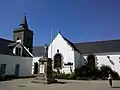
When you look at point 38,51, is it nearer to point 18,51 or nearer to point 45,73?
point 18,51

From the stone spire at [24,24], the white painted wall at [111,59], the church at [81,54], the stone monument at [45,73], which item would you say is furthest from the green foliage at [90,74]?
the stone spire at [24,24]

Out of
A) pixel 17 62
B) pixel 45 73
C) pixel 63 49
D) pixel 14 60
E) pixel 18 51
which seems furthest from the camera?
pixel 18 51

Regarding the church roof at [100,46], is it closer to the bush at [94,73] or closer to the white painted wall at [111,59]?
the white painted wall at [111,59]

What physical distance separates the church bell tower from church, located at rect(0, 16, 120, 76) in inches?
282

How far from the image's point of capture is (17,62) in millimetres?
29328

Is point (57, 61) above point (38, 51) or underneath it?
underneath

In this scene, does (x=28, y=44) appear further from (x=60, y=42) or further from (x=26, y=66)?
(x=60, y=42)

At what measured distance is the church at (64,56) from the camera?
28.0 meters

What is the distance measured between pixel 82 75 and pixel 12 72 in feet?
39.1

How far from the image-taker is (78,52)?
30.1 meters

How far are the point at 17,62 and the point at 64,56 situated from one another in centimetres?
835

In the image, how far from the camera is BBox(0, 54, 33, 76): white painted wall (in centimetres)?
2710

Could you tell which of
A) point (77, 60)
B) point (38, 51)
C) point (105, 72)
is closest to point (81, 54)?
point (77, 60)

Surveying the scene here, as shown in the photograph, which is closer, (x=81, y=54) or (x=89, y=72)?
(x=89, y=72)
